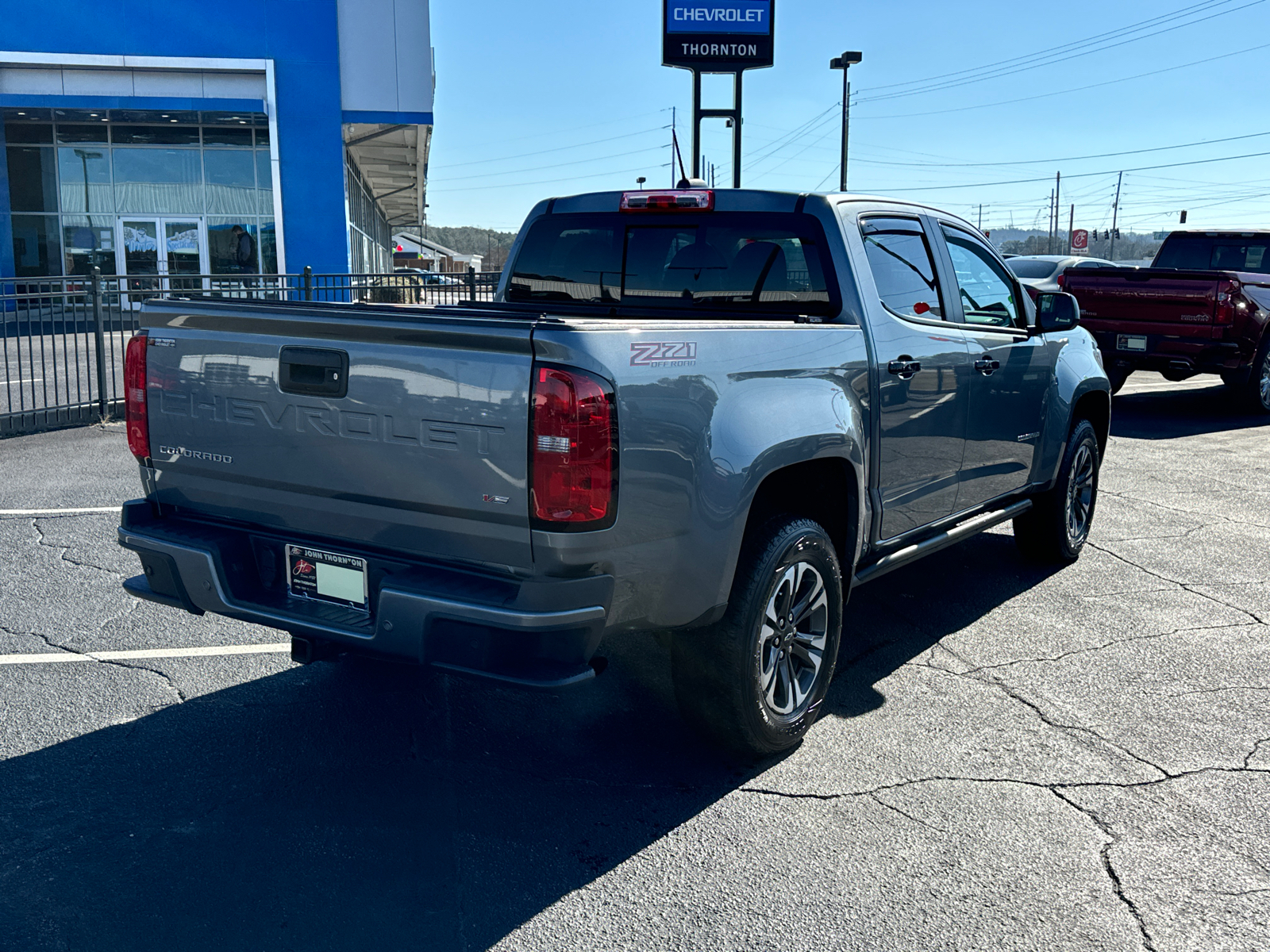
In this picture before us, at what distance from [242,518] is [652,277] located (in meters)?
2.04

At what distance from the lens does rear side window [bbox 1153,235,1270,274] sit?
1488 centimetres

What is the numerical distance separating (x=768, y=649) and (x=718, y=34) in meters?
19.9

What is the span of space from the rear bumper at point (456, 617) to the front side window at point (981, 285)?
10.1ft

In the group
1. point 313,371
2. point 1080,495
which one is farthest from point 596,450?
point 1080,495

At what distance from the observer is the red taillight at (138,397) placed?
3795 millimetres

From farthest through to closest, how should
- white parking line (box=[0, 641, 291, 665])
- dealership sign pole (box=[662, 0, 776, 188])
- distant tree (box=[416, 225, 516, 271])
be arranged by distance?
distant tree (box=[416, 225, 516, 271]) → dealership sign pole (box=[662, 0, 776, 188]) → white parking line (box=[0, 641, 291, 665])

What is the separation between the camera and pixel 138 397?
12.6 feet

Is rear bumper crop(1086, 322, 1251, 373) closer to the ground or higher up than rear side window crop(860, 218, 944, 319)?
closer to the ground

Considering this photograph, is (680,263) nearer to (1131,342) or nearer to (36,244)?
(1131,342)

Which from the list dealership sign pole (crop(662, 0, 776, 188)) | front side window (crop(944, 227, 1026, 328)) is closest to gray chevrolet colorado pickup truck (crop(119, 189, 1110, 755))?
front side window (crop(944, 227, 1026, 328))

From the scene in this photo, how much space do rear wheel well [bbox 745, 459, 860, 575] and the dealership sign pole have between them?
1832 cm

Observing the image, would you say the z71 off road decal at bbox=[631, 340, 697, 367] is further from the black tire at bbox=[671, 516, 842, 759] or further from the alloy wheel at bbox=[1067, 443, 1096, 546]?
the alloy wheel at bbox=[1067, 443, 1096, 546]

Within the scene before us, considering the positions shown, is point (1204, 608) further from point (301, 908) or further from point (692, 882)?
point (301, 908)

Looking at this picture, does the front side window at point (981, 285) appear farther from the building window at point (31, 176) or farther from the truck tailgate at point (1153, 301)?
the building window at point (31, 176)
